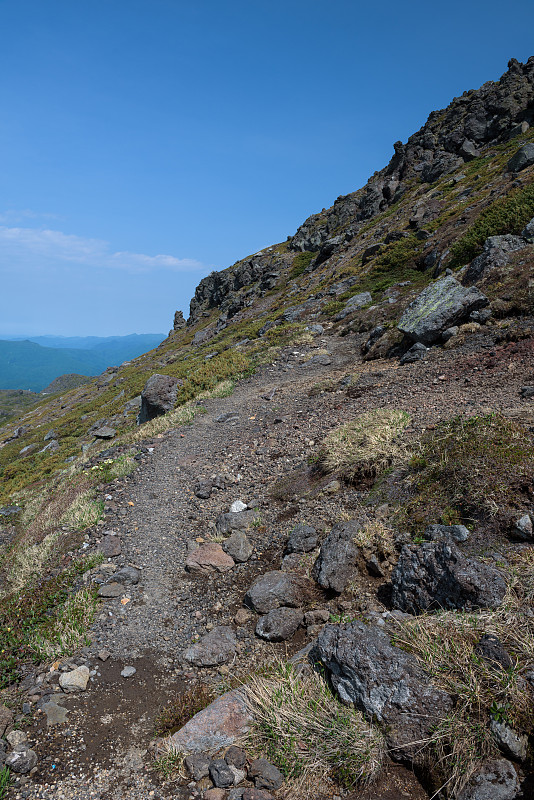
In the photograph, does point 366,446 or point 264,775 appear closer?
point 264,775

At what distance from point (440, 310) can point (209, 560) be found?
12.7 m

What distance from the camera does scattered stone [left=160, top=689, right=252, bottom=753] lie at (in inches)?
158

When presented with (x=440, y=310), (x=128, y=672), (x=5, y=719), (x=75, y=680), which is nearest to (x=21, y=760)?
(x=5, y=719)

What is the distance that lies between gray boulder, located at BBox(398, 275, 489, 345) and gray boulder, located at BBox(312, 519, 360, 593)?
11.2 metres

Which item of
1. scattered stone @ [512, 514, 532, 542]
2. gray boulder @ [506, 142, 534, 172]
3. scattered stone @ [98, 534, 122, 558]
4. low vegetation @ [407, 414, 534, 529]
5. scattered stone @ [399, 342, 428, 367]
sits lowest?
scattered stone @ [98, 534, 122, 558]

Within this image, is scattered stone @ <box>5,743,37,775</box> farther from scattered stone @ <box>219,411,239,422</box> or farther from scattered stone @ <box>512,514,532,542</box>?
scattered stone @ <box>219,411,239,422</box>

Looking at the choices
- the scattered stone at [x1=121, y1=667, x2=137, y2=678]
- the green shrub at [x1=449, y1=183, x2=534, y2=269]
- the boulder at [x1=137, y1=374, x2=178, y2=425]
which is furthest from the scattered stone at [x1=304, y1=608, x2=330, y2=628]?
the green shrub at [x1=449, y1=183, x2=534, y2=269]

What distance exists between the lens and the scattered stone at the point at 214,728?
401 centimetres

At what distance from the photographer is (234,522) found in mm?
8523

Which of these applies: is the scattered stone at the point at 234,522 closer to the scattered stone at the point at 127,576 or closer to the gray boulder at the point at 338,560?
the scattered stone at the point at 127,576

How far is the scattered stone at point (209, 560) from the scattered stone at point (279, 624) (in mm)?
1771

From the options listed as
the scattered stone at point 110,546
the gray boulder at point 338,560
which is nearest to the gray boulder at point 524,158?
the gray boulder at point 338,560

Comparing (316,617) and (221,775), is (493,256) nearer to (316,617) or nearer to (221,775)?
(316,617)

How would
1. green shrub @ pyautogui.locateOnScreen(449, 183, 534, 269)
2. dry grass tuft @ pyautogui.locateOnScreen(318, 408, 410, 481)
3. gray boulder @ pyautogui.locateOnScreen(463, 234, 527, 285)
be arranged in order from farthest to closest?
green shrub @ pyautogui.locateOnScreen(449, 183, 534, 269) → gray boulder @ pyautogui.locateOnScreen(463, 234, 527, 285) → dry grass tuft @ pyautogui.locateOnScreen(318, 408, 410, 481)
